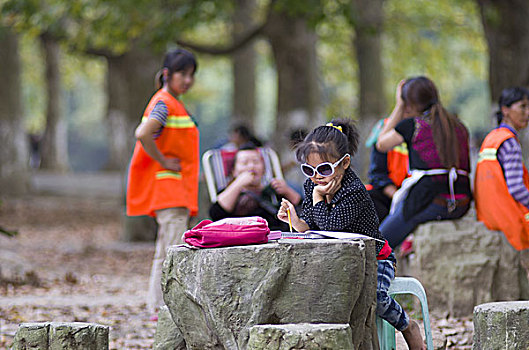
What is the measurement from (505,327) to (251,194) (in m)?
3.14

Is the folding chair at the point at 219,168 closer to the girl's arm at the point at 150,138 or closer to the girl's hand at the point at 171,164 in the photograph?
the girl's hand at the point at 171,164

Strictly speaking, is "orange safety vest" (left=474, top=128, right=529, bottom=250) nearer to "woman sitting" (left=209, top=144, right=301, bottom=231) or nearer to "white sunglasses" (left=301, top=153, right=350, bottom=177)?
"woman sitting" (left=209, top=144, right=301, bottom=231)

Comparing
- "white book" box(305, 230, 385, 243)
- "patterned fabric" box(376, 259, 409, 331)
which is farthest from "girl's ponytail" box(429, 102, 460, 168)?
"white book" box(305, 230, 385, 243)

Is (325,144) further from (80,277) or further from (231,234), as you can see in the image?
(80,277)

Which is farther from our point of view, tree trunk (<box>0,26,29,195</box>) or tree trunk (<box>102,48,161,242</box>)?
tree trunk (<box>0,26,29,195</box>)

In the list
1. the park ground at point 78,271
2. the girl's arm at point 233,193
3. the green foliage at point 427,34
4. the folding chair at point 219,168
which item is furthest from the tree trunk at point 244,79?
the girl's arm at point 233,193

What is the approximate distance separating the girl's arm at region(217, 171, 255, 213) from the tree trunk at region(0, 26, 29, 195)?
44.1ft

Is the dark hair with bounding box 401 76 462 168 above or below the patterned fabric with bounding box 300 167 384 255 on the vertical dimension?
above

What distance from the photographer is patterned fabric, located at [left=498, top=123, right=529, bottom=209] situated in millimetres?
7023

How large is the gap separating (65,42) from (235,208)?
1148cm

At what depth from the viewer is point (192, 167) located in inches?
290

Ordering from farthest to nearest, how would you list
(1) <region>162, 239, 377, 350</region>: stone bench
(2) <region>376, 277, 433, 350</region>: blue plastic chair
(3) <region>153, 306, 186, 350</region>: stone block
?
1. (2) <region>376, 277, 433, 350</region>: blue plastic chair
2. (3) <region>153, 306, 186, 350</region>: stone block
3. (1) <region>162, 239, 377, 350</region>: stone bench

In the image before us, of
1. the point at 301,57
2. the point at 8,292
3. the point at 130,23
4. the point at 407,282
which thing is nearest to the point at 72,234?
the point at 130,23

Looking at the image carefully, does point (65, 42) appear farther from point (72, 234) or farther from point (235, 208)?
point (235, 208)
